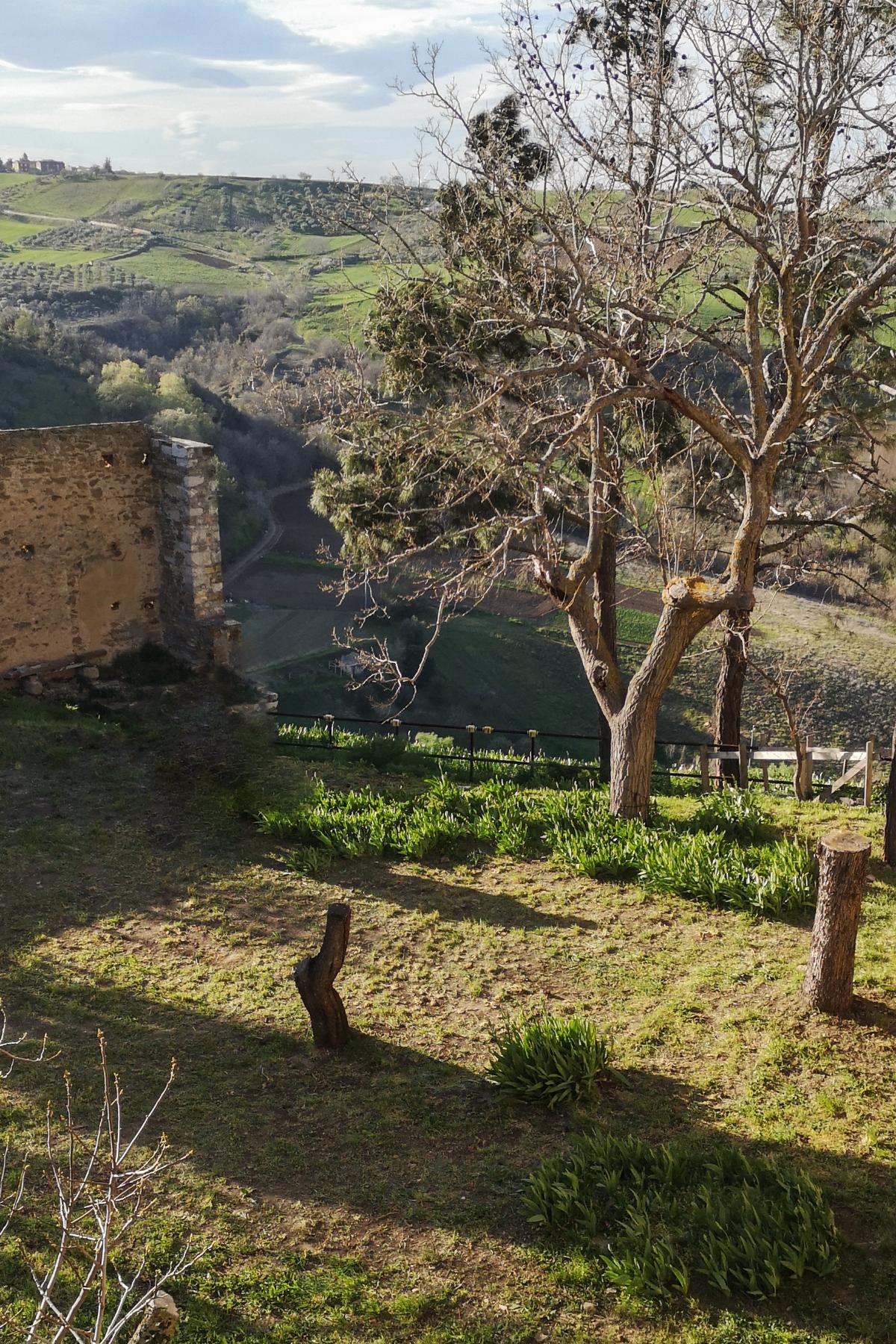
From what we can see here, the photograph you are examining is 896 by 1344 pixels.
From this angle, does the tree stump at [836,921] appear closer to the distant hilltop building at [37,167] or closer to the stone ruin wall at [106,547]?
the stone ruin wall at [106,547]

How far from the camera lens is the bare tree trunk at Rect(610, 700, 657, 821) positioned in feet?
31.8

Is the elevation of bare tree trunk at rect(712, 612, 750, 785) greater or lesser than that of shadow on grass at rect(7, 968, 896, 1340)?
greater

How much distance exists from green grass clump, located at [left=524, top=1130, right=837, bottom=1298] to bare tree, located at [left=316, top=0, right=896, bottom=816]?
4.47 metres

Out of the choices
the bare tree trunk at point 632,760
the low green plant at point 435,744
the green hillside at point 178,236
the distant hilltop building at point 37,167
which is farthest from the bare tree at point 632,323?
the distant hilltop building at point 37,167

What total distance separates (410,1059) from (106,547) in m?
8.83

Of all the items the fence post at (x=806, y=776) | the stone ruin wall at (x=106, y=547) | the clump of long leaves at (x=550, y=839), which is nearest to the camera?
the clump of long leaves at (x=550, y=839)

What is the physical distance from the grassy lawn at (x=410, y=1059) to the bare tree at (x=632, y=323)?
2.35m

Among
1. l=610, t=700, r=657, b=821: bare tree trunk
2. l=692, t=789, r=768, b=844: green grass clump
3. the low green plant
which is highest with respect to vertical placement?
l=610, t=700, r=657, b=821: bare tree trunk

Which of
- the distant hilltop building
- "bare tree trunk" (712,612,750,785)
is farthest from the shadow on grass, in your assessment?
the distant hilltop building

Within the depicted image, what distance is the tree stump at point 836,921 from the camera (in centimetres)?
621

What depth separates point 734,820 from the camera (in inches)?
375

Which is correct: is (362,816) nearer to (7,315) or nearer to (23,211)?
(7,315)

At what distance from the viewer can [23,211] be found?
253 feet

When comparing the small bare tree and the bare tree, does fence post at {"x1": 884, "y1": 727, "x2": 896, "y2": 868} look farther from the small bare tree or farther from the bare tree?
the small bare tree
